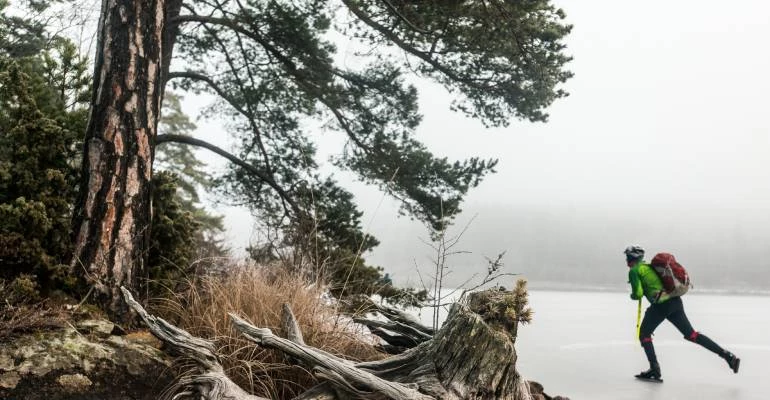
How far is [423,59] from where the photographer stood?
336 inches

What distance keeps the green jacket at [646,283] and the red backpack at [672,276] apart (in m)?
0.07

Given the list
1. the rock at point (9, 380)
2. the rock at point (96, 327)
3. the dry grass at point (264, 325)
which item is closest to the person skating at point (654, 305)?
the dry grass at point (264, 325)

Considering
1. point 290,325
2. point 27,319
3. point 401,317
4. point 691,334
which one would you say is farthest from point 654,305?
point 27,319

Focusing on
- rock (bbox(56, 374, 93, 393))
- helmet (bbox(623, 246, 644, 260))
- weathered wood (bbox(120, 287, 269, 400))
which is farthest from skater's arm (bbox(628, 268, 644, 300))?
rock (bbox(56, 374, 93, 393))

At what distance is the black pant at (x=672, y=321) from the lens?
7193 mm

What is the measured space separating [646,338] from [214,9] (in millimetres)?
7694

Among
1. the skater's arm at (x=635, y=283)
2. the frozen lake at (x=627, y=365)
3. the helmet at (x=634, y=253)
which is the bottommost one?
the frozen lake at (x=627, y=365)

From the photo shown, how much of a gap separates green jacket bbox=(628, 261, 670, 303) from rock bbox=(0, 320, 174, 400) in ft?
17.5

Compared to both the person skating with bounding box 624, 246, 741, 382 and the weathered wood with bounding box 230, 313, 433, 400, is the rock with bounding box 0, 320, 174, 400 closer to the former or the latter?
the weathered wood with bounding box 230, 313, 433, 400

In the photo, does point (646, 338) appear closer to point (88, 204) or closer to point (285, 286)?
point (285, 286)

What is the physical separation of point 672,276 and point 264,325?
16.1 ft

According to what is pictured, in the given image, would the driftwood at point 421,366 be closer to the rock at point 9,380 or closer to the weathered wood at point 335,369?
the weathered wood at point 335,369

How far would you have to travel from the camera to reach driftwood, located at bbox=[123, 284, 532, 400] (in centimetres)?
359

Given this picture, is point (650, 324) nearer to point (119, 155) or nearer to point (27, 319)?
point (119, 155)
